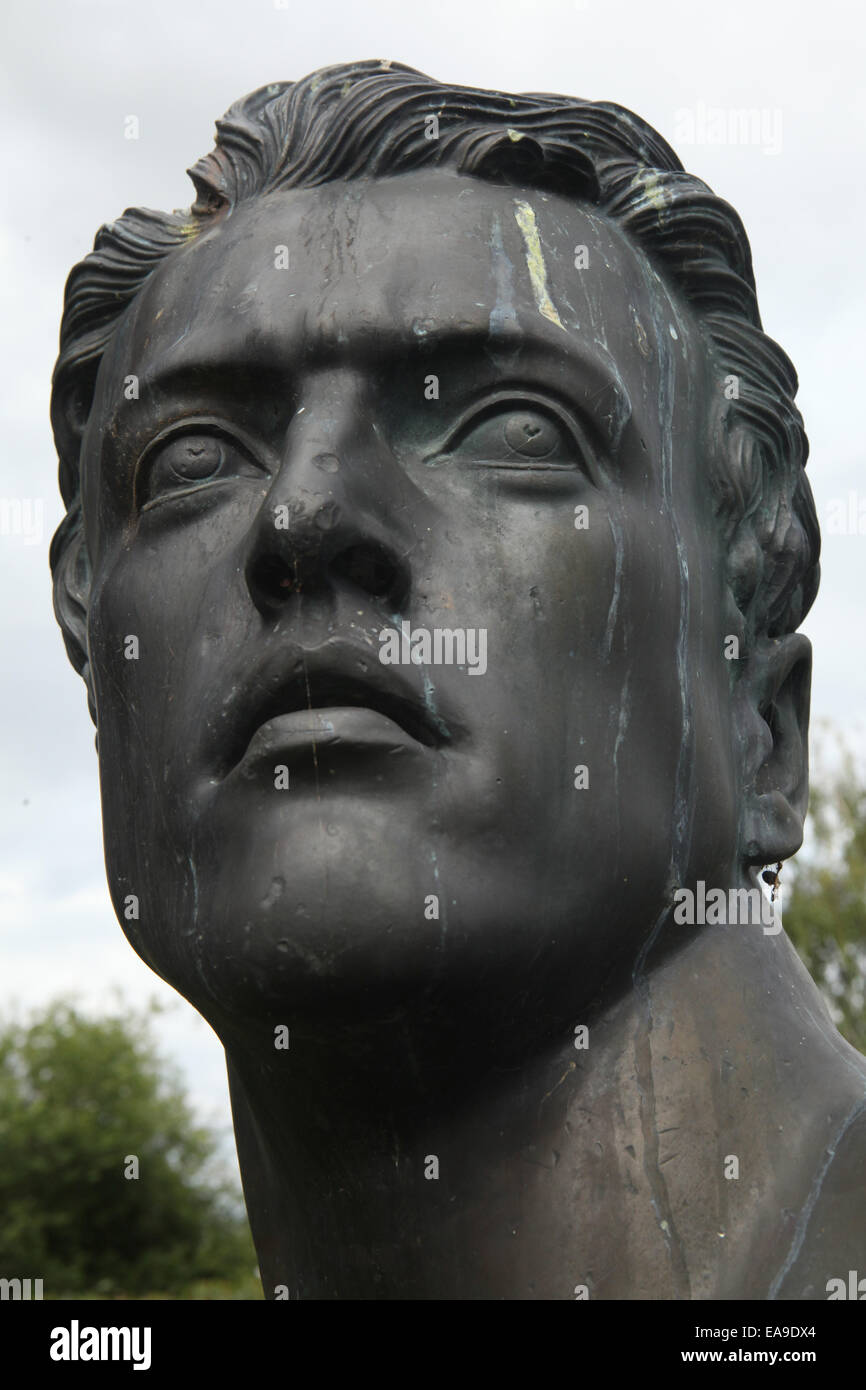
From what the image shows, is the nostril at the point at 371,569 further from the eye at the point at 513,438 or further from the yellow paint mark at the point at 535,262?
the yellow paint mark at the point at 535,262

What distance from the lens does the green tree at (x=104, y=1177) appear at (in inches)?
1109

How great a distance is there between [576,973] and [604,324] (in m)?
1.54

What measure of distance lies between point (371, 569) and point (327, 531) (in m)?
0.15

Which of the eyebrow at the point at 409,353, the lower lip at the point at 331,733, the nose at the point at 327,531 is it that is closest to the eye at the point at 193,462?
the eyebrow at the point at 409,353

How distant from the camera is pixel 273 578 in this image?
3807 mm

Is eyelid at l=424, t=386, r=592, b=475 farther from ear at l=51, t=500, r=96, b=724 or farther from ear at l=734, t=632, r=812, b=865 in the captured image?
ear at l=51, t=500, r=96, b=724

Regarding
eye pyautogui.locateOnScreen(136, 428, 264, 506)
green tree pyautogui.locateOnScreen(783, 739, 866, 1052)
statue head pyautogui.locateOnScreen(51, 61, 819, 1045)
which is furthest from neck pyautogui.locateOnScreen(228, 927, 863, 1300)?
green tree pyautogui.locateOnScreen(783, 739, 866, 1052)

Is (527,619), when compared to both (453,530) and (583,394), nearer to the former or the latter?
(453,530)

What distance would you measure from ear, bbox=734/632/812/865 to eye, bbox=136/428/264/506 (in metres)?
1.37

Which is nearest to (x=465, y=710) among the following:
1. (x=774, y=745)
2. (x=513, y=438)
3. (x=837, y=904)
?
(x=513, y=438)
